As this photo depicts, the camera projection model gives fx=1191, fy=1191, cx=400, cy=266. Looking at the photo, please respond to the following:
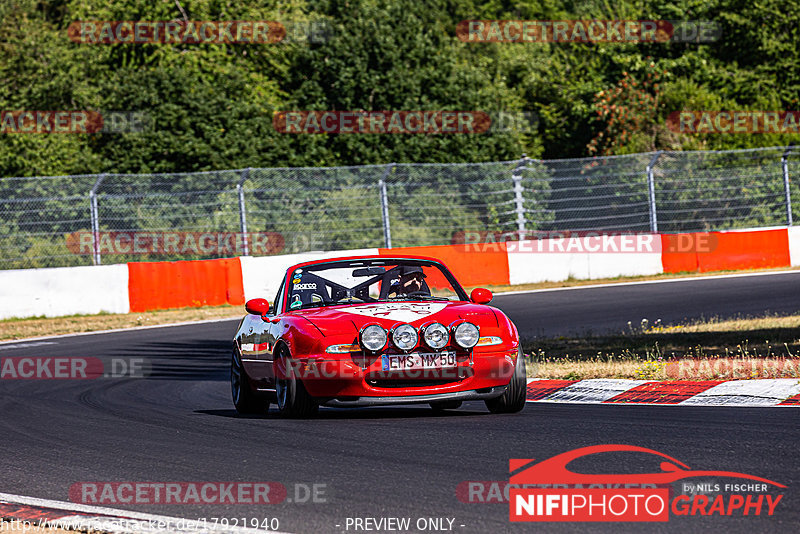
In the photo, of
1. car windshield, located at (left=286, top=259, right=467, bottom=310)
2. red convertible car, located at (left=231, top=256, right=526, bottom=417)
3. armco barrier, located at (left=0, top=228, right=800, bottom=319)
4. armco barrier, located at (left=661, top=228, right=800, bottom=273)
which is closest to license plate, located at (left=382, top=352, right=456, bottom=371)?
red convertible car, located at (left=231, top=256, right=526, bottom=417)

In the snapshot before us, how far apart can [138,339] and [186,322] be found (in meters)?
3.12

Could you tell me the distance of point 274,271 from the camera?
23531 mm

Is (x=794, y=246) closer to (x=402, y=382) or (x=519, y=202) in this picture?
(x=519, y=202)

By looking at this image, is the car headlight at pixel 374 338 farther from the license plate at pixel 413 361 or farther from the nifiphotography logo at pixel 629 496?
the nifiphotography logo at pixel 629 496

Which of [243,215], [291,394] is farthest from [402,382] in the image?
[243,215]

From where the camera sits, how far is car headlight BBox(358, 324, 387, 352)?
811 centimetres

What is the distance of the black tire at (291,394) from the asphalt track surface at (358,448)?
14 centimetres

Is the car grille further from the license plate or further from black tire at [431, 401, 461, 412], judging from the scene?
black tire at [431, 401, 461, 412]

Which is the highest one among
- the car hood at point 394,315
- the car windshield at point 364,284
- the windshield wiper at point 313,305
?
the car windshield at point 364,284

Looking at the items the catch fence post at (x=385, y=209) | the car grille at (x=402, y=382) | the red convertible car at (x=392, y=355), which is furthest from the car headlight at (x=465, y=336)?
the catch fence post at (x=385, y=209)

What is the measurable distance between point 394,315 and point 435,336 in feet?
1.08

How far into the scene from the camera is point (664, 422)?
755cm

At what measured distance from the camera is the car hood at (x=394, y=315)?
820 centimetres

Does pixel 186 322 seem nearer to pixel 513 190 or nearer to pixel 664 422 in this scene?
pixel 513 190
